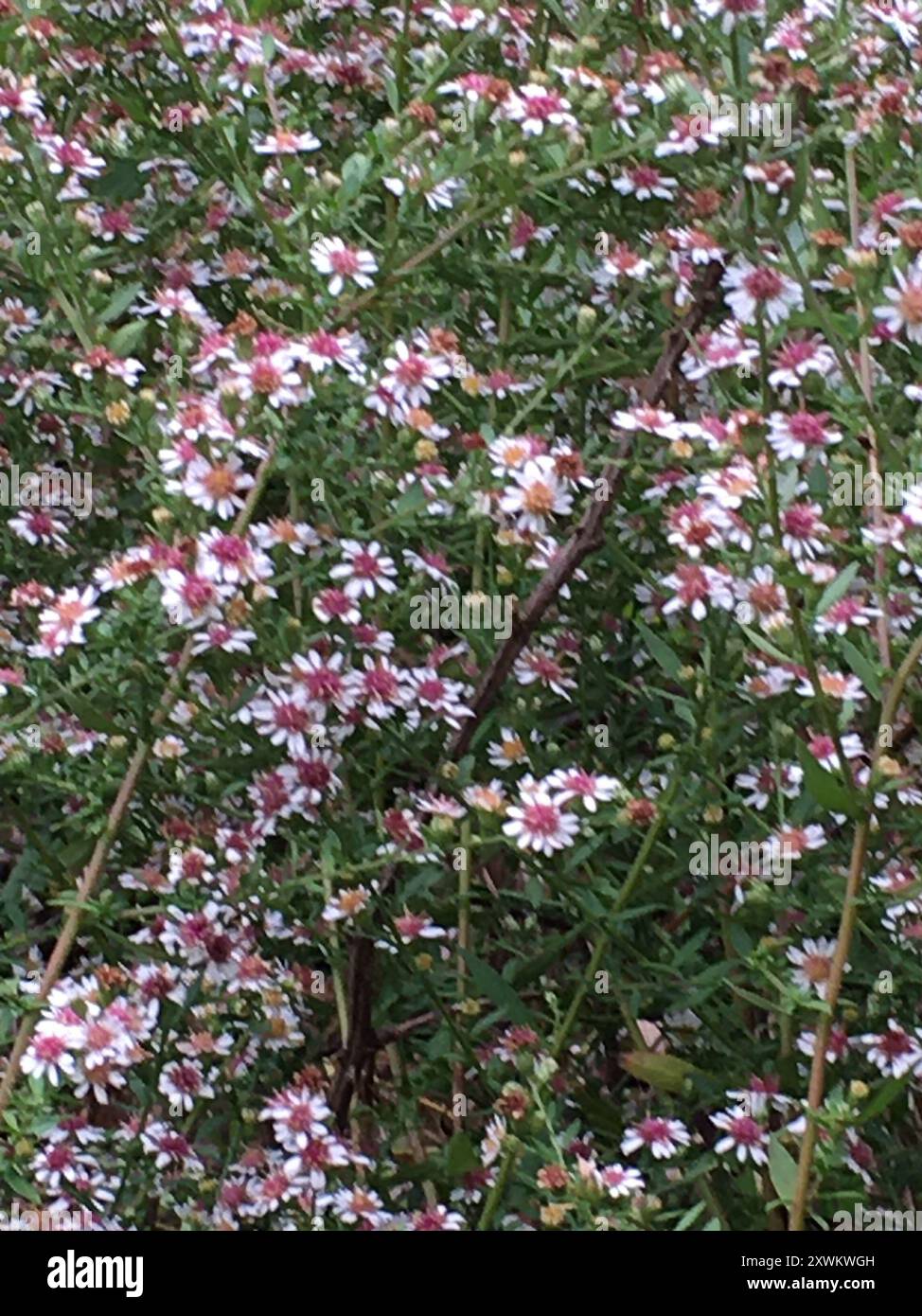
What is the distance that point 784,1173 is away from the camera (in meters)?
1.08

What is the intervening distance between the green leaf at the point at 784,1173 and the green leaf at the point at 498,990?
207 mm

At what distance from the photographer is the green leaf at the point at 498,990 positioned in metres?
1.23

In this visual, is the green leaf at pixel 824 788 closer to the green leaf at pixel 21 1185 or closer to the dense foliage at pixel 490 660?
the dense foliage at pixel 490 660

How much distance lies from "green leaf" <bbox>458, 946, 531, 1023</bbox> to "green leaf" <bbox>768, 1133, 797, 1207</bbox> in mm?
207

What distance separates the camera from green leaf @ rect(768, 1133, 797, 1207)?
42.3 inches

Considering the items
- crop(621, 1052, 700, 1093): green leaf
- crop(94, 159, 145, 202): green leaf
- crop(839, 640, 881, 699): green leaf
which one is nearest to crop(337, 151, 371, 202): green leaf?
crop(94, 159, 145, 202): green leaf

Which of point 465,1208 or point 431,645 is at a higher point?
point 431,645

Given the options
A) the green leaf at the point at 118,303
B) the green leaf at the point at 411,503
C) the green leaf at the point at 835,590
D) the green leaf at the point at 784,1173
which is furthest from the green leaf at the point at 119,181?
the green leaf at the point at 784,1173

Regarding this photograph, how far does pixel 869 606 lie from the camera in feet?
4.05

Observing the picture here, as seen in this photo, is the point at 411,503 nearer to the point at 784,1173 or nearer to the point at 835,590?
the point at 835,590

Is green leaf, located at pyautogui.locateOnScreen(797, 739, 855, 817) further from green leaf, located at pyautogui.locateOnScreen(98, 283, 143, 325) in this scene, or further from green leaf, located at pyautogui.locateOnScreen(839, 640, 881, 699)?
green leaf, located at pyautogui.locateOnScreen(98, 283, 143, 325)

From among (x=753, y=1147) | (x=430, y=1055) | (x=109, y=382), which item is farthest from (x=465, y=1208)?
(x=109, y=382)

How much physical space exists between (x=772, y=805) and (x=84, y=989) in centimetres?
50

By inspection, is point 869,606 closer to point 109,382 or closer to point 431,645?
point 431,645
